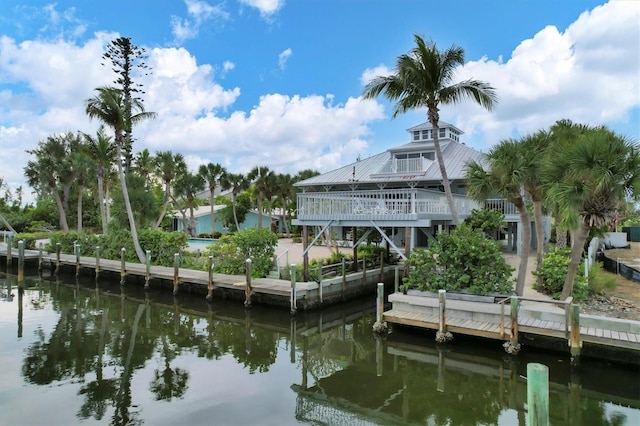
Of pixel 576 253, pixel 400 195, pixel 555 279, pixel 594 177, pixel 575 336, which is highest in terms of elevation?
pixel 400 195

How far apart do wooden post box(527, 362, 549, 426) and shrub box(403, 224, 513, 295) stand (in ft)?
19.9

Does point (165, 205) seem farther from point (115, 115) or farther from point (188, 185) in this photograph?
point (115, 115)

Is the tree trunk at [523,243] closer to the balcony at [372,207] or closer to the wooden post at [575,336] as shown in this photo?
the wooden post at [575,336]

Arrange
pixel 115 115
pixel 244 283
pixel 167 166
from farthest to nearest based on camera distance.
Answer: pixel 167 166, pixel 115 115, pixel 244 283

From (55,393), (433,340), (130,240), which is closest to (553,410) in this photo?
(433,340)

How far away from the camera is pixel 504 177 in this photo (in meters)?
10.5

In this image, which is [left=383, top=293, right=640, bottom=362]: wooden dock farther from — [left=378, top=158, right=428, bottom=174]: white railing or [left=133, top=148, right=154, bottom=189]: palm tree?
[left=133, top=148, right=154, bottom=189]: palm tree

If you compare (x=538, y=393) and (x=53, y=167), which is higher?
(x=53, y=167)

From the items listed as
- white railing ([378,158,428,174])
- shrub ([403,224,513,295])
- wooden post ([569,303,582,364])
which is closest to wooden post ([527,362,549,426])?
wooden post ([569,303,582,364])

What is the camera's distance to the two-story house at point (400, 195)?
46.7ft

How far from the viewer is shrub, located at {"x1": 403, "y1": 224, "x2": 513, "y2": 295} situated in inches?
433

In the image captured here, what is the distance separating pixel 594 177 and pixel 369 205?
23.0ft

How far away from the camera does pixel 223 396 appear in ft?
26.1

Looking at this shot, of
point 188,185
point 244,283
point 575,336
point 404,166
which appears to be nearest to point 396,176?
point 404,166
